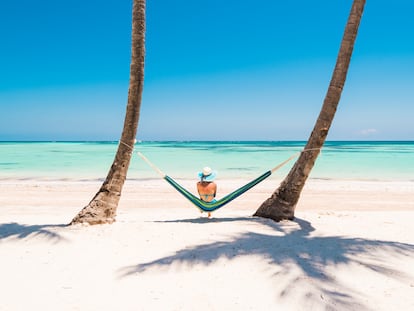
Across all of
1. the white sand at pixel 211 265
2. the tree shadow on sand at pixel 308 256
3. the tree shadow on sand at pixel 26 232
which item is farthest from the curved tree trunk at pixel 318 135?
the tree shadow on sand at pixel 26 232

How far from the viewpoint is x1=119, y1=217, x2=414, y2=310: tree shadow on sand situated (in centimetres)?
257

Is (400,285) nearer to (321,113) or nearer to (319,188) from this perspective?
(321,113)

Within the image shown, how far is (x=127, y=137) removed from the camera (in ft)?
14.8

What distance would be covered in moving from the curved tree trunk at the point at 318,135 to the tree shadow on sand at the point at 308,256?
0.63 meters

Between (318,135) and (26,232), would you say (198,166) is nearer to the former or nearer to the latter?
(318,135)

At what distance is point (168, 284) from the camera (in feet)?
8.97

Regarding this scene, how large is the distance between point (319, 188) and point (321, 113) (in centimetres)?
614

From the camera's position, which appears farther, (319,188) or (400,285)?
(319,188)

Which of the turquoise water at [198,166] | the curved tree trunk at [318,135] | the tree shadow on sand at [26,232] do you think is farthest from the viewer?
the turquoise water at [198,166]

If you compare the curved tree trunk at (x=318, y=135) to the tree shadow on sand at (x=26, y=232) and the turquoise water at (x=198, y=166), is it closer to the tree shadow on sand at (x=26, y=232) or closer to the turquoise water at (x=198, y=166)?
the tree shadow on sand at (x=26, y=232)

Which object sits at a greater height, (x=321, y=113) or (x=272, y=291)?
(x=321, y=113)

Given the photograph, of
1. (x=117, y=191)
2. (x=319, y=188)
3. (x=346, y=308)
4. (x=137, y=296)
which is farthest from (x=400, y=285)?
(x=319, y=188)

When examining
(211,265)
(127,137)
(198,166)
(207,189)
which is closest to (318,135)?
(207,189)

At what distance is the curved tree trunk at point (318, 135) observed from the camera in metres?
4.35
